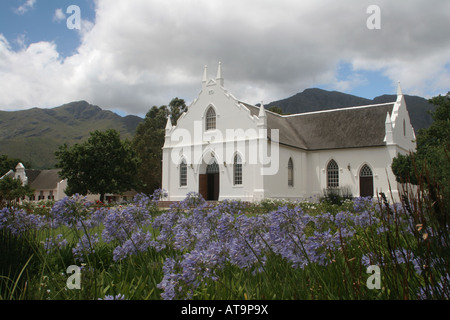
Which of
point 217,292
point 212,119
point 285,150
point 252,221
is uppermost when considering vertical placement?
point 212,119

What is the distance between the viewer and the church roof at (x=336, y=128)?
33344 mm

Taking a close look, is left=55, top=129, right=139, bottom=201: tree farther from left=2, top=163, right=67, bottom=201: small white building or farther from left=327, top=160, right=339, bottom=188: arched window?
left=2, top=163, right=67, bottom=201: small white building

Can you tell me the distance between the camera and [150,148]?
52.6 meters

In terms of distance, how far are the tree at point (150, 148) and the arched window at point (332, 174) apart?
24406 millimetres

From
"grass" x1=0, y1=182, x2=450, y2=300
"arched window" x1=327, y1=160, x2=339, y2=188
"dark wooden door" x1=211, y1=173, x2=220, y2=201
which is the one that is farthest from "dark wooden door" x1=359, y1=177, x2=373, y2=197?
"grass" x1=0, y1=182, x2=450, y2=300

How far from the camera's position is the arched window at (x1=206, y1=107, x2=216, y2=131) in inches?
1334

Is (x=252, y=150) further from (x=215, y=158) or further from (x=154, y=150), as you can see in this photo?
(x=154, y=150)

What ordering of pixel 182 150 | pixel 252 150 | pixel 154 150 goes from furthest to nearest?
1. pixel 154 150
2. pixel 182 150
3. pixel 252 150

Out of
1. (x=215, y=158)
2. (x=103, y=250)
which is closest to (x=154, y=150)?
(x=215, y=158)

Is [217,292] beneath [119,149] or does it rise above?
Answer: beneath

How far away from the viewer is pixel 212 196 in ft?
112

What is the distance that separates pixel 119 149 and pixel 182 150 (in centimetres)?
1011

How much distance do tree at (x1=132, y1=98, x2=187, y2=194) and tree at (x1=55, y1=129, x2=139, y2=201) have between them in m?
7.01
